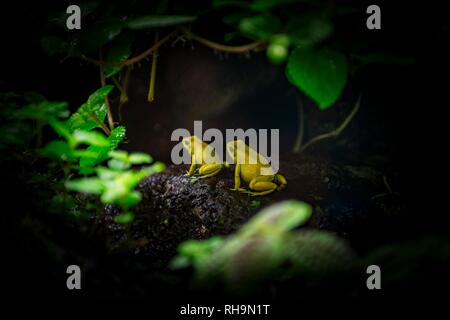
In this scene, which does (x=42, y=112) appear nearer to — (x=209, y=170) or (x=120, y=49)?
(x=120, y=49)

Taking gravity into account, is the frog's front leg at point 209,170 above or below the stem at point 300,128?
below

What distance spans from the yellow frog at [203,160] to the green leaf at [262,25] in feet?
5.02

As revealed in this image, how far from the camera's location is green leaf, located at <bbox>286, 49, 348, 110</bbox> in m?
1.78

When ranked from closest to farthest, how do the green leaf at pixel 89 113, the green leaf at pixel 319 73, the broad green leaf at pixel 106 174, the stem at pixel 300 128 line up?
the broad green leaf at pixel 106 174, the green leaf at pixel 319 73, the green leaf at pixel 89 113, the stem at pixel 300 128

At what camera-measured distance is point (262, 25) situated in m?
1.68

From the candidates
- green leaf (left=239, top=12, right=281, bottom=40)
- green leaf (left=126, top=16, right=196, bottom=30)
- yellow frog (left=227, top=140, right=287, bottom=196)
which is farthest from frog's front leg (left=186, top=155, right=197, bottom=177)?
green leaf (left=239, top=12, right=281, bottom=40)

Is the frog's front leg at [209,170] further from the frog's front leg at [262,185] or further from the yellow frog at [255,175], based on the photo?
the frog's front leg at [262,185]

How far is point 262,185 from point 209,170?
553 mm

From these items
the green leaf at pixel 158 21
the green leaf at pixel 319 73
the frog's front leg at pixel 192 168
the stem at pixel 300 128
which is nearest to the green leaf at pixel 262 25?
the green leaf at pixel 319 73

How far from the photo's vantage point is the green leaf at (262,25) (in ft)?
5.43

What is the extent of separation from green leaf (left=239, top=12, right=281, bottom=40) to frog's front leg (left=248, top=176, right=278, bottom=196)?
1360 mm
